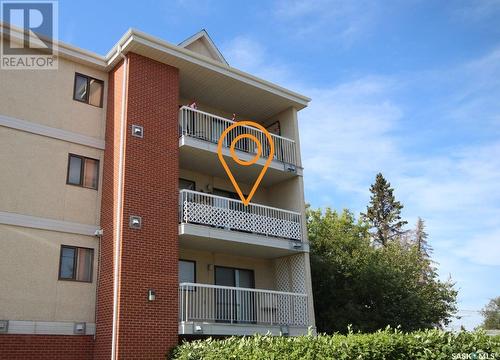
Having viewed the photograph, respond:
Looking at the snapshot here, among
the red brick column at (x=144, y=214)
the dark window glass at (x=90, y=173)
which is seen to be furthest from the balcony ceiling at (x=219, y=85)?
the dark window glass at (x=90, y=173)

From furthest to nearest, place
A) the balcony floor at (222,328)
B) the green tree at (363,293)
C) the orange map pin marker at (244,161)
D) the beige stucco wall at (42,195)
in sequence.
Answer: the green tree at (363,293) < the orange map pin marker at (244,161) < the balcony floor at (222,328) < the beige stucco wall at (42,195)

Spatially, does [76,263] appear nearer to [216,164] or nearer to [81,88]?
[81,88]

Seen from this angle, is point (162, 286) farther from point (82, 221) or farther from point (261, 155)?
point (261, 155)

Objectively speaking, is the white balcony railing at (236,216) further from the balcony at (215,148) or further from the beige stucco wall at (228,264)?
the beige stucco wall at (228,264)

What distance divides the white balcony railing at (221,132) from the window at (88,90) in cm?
270

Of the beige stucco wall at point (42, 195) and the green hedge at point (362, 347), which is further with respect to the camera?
the beige stucco wall at point (42, 195)

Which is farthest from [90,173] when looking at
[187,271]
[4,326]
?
[4,326]

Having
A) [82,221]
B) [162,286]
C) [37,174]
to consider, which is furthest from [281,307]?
[37,174]

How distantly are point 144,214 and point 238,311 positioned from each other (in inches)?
173

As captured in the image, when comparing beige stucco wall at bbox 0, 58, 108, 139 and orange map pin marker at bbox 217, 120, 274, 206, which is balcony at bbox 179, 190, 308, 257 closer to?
orange map pin marker at bbox 217, 120, 274, 206

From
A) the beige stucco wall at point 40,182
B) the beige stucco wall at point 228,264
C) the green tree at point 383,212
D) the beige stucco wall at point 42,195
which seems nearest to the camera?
the beige stucco wall at point 42,195

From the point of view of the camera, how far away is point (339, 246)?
→ 2436 cm

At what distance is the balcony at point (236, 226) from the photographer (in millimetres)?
16438

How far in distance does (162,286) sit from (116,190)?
10.1 feet
